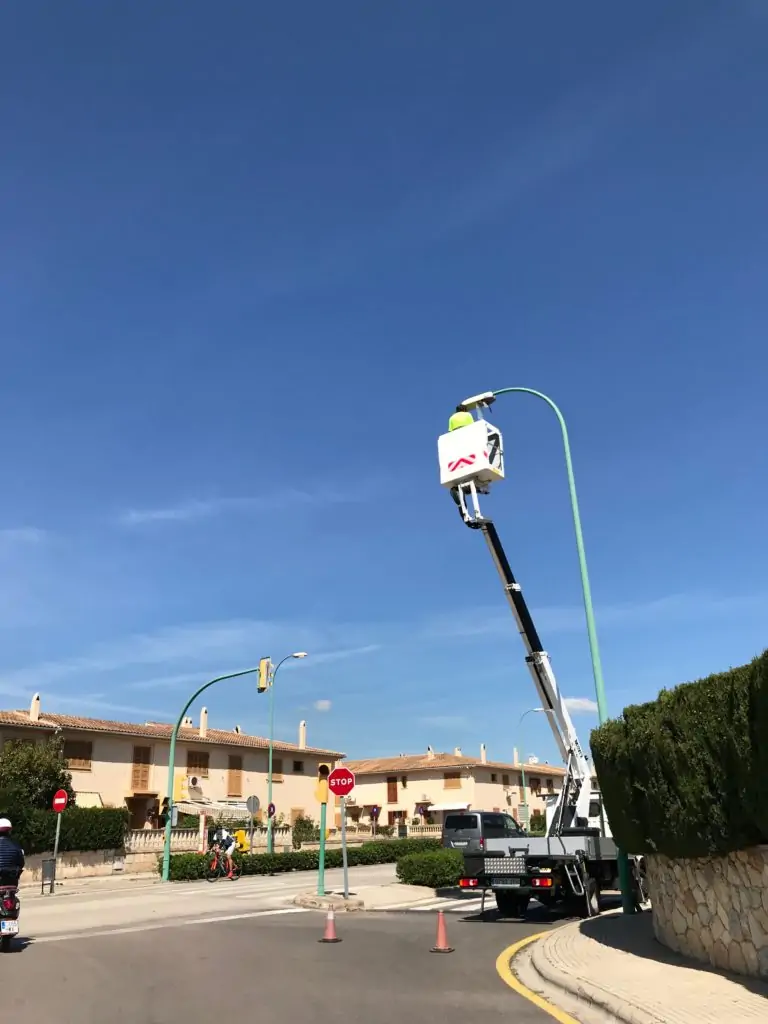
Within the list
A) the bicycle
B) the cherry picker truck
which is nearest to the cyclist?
the bicycle

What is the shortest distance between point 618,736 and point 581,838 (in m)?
5.24

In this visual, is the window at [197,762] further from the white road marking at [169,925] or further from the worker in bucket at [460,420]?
the worker in bucket at [460,420]

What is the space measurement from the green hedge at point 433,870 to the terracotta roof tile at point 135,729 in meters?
21.3

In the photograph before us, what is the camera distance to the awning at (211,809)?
37.7 metres

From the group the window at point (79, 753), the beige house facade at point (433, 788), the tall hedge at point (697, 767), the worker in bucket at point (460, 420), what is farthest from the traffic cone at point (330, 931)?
the beige house facade at point (433, 788)

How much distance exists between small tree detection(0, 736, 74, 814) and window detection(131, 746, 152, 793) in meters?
9.40

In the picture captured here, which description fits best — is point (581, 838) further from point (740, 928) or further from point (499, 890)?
point (740, 928)

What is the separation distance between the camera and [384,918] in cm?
1530

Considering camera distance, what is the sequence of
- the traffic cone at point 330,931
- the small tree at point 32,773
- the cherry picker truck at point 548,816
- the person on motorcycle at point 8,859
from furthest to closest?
the small tree at point 32,773, the cherry picker truck at point 548,816, the traffic cone at point 330,931, the person on motorcycle at point 8,859

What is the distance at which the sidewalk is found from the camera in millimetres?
6406

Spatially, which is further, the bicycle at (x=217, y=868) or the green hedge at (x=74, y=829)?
the green hedge at (x=74, y=829)

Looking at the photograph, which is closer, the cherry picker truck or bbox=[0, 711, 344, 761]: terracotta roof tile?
the cherry picker truck

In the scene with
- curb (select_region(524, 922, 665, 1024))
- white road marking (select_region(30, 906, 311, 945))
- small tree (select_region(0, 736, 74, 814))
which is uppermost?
small tree (select_region(0, 736, 74, 814))

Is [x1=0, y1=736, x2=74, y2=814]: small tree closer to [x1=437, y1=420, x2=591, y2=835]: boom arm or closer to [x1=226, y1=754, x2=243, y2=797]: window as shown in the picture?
[x1=226, y1=754, x2=243, y2=797]: window
